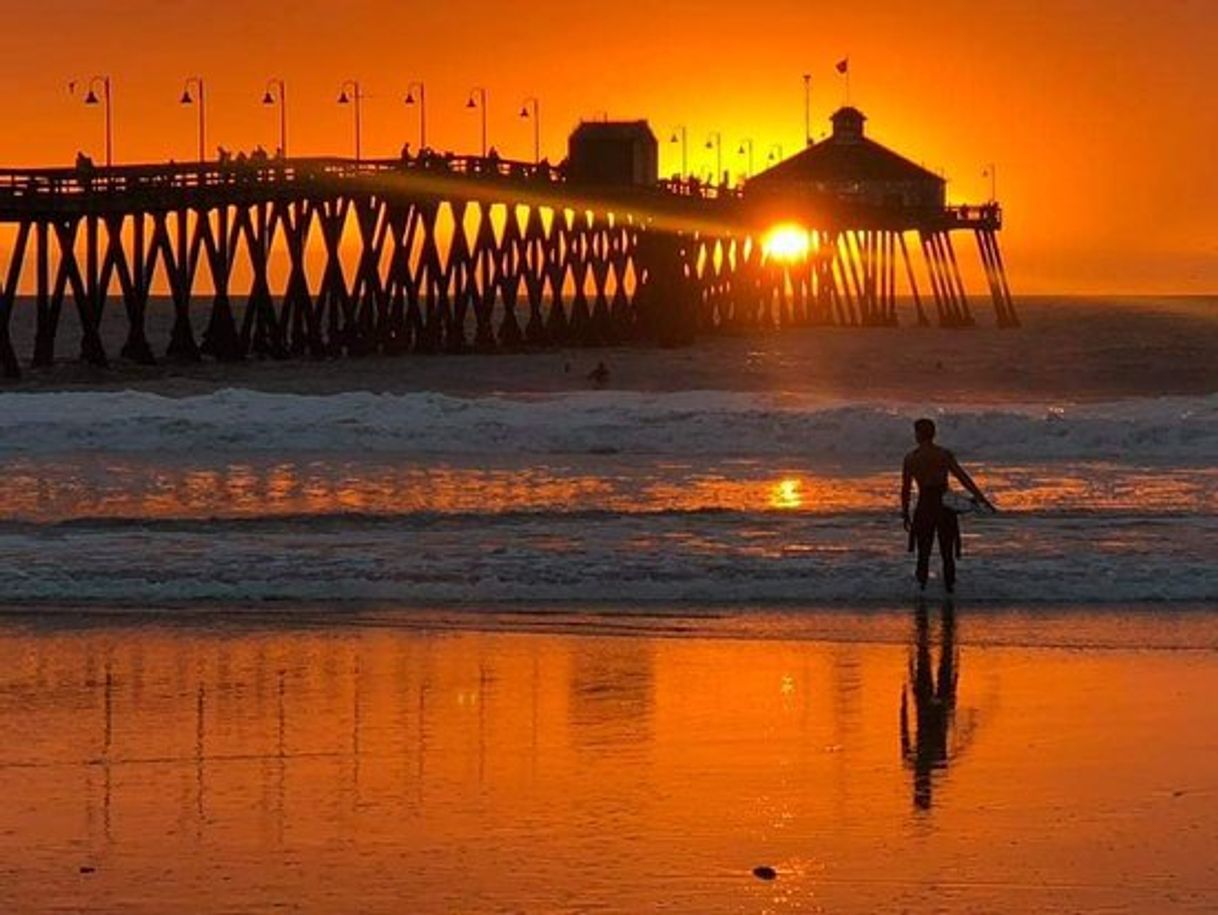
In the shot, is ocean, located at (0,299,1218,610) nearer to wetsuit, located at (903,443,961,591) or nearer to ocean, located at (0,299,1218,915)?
ocean, located at (0,299,1218,915)

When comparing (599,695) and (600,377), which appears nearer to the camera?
(599,695)

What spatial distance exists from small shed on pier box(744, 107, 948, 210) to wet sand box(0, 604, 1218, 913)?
332 feet

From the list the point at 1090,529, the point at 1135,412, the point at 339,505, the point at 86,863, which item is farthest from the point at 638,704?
the point at 1135,412

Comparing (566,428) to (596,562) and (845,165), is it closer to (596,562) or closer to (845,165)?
(596,562)

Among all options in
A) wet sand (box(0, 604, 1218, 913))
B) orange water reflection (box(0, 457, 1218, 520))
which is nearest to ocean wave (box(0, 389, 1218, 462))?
orange water reflection (box(0, 457, 1218, 520))

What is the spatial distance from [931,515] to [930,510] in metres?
0.03

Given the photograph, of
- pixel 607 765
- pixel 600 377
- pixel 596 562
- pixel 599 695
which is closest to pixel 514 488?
pixel 596 562

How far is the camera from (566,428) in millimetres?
40531

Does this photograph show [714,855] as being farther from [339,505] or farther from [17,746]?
[339,505]

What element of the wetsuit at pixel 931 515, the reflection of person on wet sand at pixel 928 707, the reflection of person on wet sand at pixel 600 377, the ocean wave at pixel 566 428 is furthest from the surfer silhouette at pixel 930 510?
the reflection of person on wet sand at pixel 600 377

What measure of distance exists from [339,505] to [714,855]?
16937 millimetres

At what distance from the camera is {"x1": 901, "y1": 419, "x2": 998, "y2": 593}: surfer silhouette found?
18.3 metres

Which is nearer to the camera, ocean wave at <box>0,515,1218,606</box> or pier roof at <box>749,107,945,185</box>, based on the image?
ocean wave at <box>0,515,1218,606</box>

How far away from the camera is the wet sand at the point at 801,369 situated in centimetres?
5925
